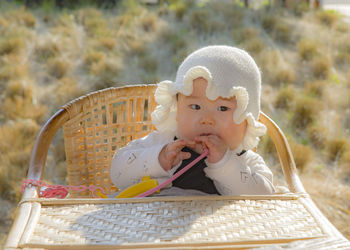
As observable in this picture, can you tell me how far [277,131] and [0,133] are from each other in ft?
5.06

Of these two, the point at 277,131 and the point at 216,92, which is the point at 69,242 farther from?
the point at 277,131

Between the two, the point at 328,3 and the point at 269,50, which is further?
the point at 328,3

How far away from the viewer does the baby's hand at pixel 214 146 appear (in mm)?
971

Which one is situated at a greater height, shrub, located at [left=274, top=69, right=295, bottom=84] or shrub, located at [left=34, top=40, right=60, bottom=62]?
shrub, located at [left=34, top=40, right=60, bottom=62]

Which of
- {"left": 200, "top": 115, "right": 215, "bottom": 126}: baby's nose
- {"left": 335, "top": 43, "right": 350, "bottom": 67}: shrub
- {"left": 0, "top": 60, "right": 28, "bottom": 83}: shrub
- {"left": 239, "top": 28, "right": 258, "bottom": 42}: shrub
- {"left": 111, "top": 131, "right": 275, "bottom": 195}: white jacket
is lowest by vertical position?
{"left": 111, "top": 131, "right": 275, "bottom": 195}: white jacket

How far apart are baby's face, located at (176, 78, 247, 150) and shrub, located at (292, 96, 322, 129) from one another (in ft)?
5.33

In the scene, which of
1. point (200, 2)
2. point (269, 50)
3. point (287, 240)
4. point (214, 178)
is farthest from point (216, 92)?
point (200, 2)

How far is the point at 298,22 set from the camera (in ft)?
12.8

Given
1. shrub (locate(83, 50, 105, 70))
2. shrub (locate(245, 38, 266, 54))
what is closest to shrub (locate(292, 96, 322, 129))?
shrub (locate(245, 38, 266, 54))

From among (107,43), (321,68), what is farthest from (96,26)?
(321,68)

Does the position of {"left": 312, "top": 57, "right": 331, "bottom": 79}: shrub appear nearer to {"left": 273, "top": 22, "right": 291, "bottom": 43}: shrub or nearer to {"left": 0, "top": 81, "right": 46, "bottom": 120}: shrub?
{"left": 273, "top": 22, "right": 291, "bottom": 43}: shrub

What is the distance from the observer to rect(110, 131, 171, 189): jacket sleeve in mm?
1085

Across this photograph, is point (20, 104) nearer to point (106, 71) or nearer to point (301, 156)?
point (106, 71)

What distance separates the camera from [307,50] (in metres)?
3.30
